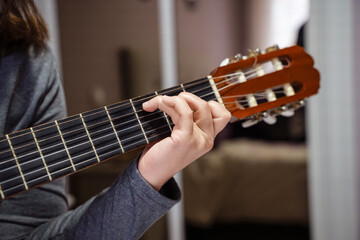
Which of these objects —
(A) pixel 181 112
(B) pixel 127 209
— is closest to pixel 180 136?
(A) pixel 181 112

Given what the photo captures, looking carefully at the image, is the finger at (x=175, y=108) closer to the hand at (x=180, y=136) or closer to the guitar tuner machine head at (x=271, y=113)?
the hand at (x=180, y=136)

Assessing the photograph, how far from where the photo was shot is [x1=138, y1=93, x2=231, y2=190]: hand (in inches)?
21.5

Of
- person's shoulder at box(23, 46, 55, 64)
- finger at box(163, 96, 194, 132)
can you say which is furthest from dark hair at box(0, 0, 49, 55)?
finger at box(163, 96, 194, 132)

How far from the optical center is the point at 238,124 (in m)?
1.89

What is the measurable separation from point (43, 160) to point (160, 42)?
1.23 m

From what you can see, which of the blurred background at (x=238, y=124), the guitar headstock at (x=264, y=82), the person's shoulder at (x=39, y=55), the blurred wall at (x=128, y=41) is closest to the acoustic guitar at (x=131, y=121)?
the guitar headstock at (x=264, y=82)

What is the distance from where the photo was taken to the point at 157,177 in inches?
22.6

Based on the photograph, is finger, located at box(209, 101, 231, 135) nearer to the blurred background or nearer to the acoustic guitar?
the acoustic guitar

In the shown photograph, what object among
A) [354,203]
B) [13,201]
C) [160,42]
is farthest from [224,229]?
[13,201]

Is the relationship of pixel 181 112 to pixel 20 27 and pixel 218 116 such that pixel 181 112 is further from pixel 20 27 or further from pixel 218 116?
pixel 20 27

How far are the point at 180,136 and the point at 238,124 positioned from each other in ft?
4.56

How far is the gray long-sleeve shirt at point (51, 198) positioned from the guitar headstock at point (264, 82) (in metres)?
0.21

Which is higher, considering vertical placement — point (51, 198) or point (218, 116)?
point (218, 116)

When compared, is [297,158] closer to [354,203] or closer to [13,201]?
[354,203]
